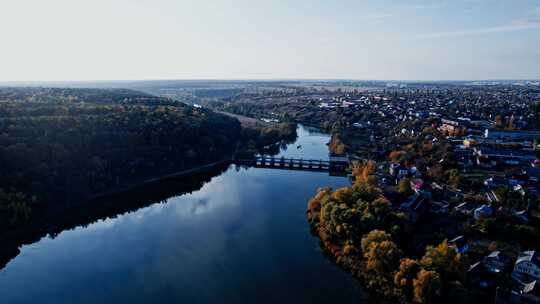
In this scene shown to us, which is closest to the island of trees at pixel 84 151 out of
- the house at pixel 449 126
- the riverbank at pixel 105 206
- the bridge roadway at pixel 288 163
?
the riverbank at pixel 105 206

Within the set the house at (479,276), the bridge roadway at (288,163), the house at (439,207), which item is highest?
the house at (439,207)

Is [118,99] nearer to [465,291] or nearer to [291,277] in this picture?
[291,277]

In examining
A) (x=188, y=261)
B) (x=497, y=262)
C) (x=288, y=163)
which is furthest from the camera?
(x=288, y=163)

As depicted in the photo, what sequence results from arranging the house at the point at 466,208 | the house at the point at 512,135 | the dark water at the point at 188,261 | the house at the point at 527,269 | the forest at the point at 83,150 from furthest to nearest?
the house at the point at 512,135 → the forest at the point at 83,150 → the house at the point at 466,208 → the dark water at the point at 188,261 → the house at the point at 527,269

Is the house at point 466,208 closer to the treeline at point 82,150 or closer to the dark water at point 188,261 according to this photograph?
the dark water at point 188,261

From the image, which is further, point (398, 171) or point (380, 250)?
point (398, 171)

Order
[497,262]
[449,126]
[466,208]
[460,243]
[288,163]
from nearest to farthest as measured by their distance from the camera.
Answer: [497,262], [460,243], [466,208], [288,163], [449,126]

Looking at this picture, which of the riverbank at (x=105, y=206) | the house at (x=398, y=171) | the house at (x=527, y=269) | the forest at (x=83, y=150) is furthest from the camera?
the house at (x=398, y=171)

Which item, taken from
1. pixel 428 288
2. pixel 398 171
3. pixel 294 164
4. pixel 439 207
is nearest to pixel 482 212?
pixel 439 207

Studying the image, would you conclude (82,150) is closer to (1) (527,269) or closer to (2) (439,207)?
(2) (439,207)
